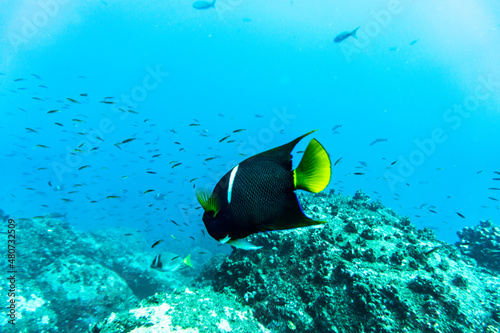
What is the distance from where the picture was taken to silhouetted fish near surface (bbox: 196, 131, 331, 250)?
2.94 feet

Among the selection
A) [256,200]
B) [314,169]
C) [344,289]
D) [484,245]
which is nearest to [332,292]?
[344,289]

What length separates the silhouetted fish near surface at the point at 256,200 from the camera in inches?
35.3

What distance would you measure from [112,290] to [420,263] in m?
10.7

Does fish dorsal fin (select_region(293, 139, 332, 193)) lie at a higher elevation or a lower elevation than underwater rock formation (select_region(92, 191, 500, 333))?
higher

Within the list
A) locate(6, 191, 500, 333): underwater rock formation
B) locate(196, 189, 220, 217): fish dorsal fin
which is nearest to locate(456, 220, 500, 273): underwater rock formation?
locate(6, 191, 500, 333): underwater rock formation

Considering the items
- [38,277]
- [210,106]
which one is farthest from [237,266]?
[210,106]

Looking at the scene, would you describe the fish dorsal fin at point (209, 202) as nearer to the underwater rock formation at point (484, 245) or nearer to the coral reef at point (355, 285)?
the coral reef at point (355, 285)

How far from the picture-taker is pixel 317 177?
2.56 feet

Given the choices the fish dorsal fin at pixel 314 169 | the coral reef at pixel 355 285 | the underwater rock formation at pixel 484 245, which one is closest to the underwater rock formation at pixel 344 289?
the coral reef at pixel 355 285

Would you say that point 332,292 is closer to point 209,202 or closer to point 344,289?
point 344,289

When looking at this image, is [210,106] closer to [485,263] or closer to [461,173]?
[485,263]

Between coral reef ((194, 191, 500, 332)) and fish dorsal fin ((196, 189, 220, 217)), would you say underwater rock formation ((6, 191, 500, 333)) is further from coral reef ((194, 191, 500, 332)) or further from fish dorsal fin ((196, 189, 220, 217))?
fish dorsal fin ((196, 189, 220, 217))

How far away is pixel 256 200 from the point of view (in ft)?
3.01

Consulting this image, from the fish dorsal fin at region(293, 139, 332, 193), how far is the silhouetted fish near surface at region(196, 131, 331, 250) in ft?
0.06
